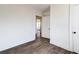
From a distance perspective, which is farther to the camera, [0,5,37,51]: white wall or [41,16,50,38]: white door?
[41,16,50,38]: white door

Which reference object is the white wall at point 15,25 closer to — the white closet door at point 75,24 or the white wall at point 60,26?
the white wall at point 60,26

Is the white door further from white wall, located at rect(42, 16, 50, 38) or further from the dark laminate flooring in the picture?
the dark laminate flooring

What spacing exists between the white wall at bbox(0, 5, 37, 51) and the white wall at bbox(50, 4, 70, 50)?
58.3 inches

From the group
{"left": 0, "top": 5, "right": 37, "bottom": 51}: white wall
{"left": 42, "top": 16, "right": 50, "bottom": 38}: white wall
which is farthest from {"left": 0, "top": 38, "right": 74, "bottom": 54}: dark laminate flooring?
{"left": 42, "top": 16, "right": 50, "bottom": 38}: white wall

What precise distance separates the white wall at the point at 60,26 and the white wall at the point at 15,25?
4.86 feet

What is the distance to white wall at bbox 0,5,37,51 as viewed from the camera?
3.75 metres

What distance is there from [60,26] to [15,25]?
2.35 m

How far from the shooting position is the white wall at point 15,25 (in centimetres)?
375

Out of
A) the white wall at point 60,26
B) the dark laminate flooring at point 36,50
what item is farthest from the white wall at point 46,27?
the dark laminate flooring at point 36,50

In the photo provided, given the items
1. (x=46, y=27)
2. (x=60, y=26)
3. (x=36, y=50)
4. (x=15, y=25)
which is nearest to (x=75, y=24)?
(x=60, y=26)

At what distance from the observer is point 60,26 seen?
436 centimetres

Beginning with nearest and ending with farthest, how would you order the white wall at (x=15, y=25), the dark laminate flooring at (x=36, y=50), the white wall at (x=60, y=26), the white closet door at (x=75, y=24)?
the white closet door at (x=75, y=24) → the dark laminate flooring at (x=36, y=50) → the white wall at (x=15, y=25) → the white wall at (x=60, y=26)
